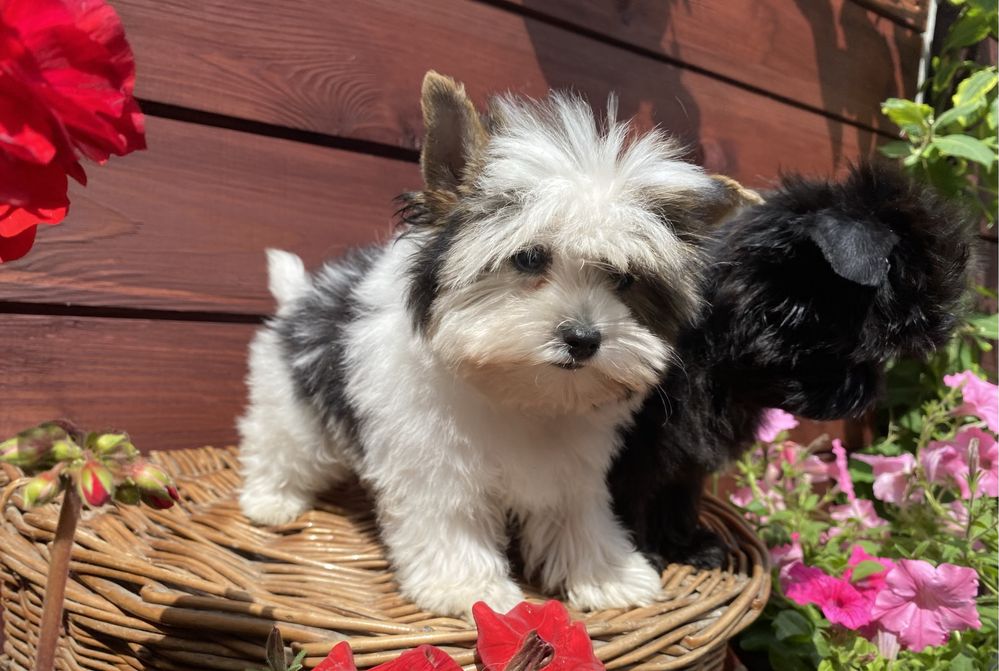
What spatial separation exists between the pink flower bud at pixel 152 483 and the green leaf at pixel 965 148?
291 cm

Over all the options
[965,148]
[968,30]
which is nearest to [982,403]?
[965,148]

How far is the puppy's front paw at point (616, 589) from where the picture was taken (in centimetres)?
158

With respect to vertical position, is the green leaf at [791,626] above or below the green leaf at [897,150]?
below

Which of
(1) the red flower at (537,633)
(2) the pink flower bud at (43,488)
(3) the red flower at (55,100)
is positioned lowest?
(1) the red flower at (537,633)

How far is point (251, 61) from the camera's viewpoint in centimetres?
213

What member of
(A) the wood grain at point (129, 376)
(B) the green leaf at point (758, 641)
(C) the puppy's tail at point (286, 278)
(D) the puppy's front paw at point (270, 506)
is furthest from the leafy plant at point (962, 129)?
(A) the wood grain at point (129, 376)

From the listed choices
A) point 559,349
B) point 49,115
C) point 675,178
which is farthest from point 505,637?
point 675,178

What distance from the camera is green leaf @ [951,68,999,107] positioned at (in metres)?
2.87

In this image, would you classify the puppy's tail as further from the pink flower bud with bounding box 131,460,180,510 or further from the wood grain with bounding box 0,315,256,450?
the pink flower bud with bounding box 131,460,180,510

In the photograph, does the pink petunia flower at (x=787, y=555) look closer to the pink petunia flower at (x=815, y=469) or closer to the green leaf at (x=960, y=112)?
the pink petunia flower at (x=815, y=469)

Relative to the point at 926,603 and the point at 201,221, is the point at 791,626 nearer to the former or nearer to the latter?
the point at 926,603

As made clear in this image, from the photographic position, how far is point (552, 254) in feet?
4.33

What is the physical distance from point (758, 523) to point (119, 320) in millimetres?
2065

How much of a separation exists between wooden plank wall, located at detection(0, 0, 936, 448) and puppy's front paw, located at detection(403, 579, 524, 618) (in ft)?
3.64
